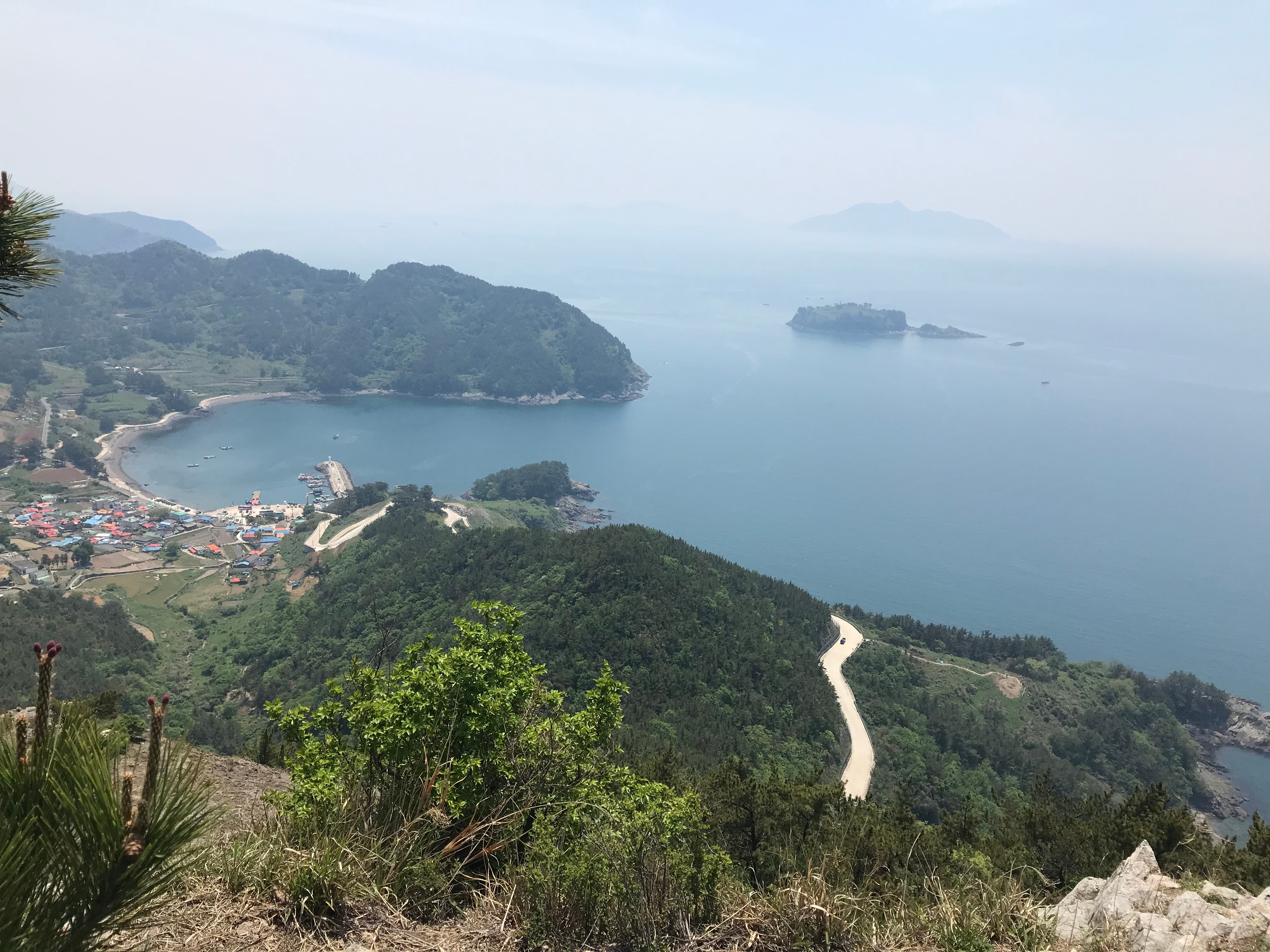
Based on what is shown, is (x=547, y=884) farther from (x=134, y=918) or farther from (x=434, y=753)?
(x=134, y=918)

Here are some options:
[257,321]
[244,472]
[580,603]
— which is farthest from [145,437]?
[580,603]

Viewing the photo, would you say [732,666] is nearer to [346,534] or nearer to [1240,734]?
[1240,734]

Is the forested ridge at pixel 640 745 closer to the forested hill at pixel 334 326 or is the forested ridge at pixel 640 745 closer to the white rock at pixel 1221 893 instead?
the white rock at pixel 1221 893

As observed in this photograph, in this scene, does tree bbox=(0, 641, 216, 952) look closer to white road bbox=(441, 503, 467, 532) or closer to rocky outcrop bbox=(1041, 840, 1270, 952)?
rocky outcrop bbox=(1041, 840, 1270, 952)

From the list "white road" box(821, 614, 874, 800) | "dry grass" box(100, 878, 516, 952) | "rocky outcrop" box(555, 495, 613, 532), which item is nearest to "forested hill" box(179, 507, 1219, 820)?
"white road" box(821, 614, 874, 800)

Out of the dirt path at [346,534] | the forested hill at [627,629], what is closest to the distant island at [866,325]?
the dirt path at [346,534]

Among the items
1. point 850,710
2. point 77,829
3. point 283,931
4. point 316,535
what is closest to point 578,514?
point 316,535

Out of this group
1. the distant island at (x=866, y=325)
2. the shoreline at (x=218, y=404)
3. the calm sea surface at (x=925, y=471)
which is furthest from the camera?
the distant island at (x=866, y=325)
